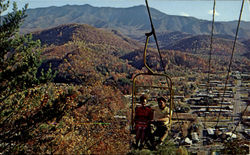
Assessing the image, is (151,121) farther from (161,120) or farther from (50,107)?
(50,107)

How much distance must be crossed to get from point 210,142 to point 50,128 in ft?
70.4

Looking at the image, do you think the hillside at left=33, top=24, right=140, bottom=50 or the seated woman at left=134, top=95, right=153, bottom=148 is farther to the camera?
the hillside at left=33, top=24, right=140, bottom=50

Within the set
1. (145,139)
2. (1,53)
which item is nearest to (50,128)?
(1,53)

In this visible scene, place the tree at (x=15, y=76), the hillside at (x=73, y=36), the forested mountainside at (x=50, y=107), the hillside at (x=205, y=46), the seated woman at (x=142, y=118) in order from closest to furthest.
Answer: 1. the seated woman at (x=142, y=118)
2. the tree at (x=15, y=76)
3. the forested mountainside at (x=50, y=107)
4. the hillside at (x=73, y=36)
5. the hillside at (x=205, y=46)

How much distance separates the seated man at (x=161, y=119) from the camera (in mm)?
5613

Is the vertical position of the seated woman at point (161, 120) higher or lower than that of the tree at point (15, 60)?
lower

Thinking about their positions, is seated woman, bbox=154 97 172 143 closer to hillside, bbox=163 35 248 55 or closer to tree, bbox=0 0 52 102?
tree, bbox=0 0 52 102

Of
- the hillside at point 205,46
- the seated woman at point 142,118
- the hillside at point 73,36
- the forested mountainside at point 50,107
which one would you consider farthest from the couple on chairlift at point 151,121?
the hillside at point 205,46

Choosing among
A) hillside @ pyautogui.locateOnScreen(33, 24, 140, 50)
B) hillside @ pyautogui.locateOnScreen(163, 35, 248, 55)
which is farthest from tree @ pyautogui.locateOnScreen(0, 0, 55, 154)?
hillside @ pyautogui.locateOnScreen(163, 35, 248, 55)

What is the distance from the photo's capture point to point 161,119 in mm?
5582

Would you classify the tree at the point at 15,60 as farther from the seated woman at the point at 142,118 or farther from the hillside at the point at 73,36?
the hillside at the point at 73,36

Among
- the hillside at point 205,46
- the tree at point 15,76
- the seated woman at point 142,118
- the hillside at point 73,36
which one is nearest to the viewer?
the seated woman at point 142,118

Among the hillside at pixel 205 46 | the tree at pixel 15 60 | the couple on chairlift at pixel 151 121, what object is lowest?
the hillside at pixel 205 46

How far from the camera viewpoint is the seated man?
5613 mm
